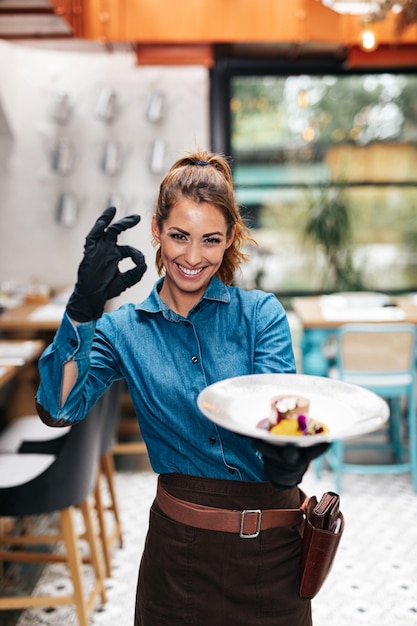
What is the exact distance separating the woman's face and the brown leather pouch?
0.50m

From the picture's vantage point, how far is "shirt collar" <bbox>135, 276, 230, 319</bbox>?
1390mm

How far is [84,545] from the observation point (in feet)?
10.5

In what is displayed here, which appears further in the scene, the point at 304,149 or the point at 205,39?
the point at 304,149

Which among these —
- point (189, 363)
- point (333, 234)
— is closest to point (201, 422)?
point (189, 363)

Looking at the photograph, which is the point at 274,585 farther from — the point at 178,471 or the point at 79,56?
the point at 79,56

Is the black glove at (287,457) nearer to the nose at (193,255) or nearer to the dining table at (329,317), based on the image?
the nose at (193,255)

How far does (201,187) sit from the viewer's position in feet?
4.41

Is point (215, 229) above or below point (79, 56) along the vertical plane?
below

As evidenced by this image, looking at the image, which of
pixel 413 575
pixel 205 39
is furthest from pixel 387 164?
pixel 413 575

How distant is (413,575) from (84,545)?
1387 mm

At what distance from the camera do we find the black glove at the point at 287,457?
42.8 inches

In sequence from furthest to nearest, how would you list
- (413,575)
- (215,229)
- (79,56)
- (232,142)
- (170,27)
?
(232,142)
(79,56)
(170,27)
(413,575)
(215,229)

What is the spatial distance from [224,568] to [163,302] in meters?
0.51

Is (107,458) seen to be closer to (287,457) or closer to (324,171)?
(287,457)
